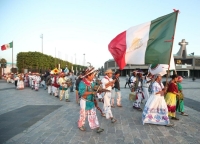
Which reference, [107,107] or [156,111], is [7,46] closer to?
[107,107]

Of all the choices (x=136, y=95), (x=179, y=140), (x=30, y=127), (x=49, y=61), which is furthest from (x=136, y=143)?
(x=49, y=61)

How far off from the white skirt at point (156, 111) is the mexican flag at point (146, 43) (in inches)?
52.1

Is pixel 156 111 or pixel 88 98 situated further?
pixel 156 111

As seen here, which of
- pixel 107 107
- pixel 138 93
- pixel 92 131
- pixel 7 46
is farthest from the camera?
pixel 7 46

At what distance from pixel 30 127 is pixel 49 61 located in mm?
55341

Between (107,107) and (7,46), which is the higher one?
(7,46)

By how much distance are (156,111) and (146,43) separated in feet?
8.01

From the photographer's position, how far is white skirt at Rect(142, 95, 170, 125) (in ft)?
18.1

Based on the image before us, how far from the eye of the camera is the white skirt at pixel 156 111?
5523mm

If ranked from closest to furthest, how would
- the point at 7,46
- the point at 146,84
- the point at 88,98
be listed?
the point at 88,98, the point at 146,84, the point at 7,46

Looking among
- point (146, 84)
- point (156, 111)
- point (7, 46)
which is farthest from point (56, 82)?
point (7, 46)

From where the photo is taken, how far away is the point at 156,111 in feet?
18.3

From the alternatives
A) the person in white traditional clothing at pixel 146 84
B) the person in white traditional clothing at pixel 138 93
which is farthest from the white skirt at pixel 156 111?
the person in white traditional clothing at pixel 146 84

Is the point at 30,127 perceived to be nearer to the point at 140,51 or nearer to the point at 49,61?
the point at 140,51
